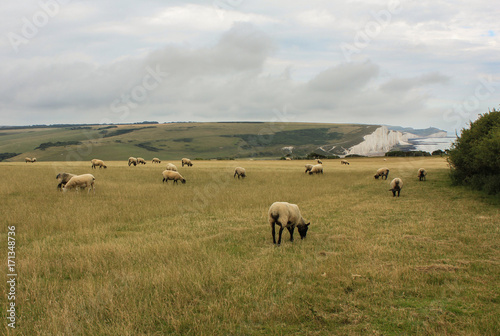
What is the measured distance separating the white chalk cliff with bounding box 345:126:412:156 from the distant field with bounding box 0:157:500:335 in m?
121

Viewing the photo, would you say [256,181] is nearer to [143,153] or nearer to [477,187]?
[477,187]

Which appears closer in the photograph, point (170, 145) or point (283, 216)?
point (283, 216)

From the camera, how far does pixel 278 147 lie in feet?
524

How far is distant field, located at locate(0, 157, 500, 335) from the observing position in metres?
5.53

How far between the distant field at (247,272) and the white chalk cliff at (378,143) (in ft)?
397

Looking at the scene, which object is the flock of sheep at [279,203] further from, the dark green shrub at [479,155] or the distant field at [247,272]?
the dark green shrub at [479,155]

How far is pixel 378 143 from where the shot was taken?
144000 millimetres

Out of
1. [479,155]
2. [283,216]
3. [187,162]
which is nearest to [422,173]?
[479,155]

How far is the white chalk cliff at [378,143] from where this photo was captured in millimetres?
134288

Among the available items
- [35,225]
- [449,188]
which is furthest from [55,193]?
[449,188]

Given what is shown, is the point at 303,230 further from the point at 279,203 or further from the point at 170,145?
the point at 170,145

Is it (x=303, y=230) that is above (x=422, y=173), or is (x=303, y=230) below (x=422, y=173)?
below

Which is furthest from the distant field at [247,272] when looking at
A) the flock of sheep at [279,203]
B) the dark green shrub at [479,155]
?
the dark green shrub at [479,155]

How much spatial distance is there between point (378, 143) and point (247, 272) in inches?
5905
